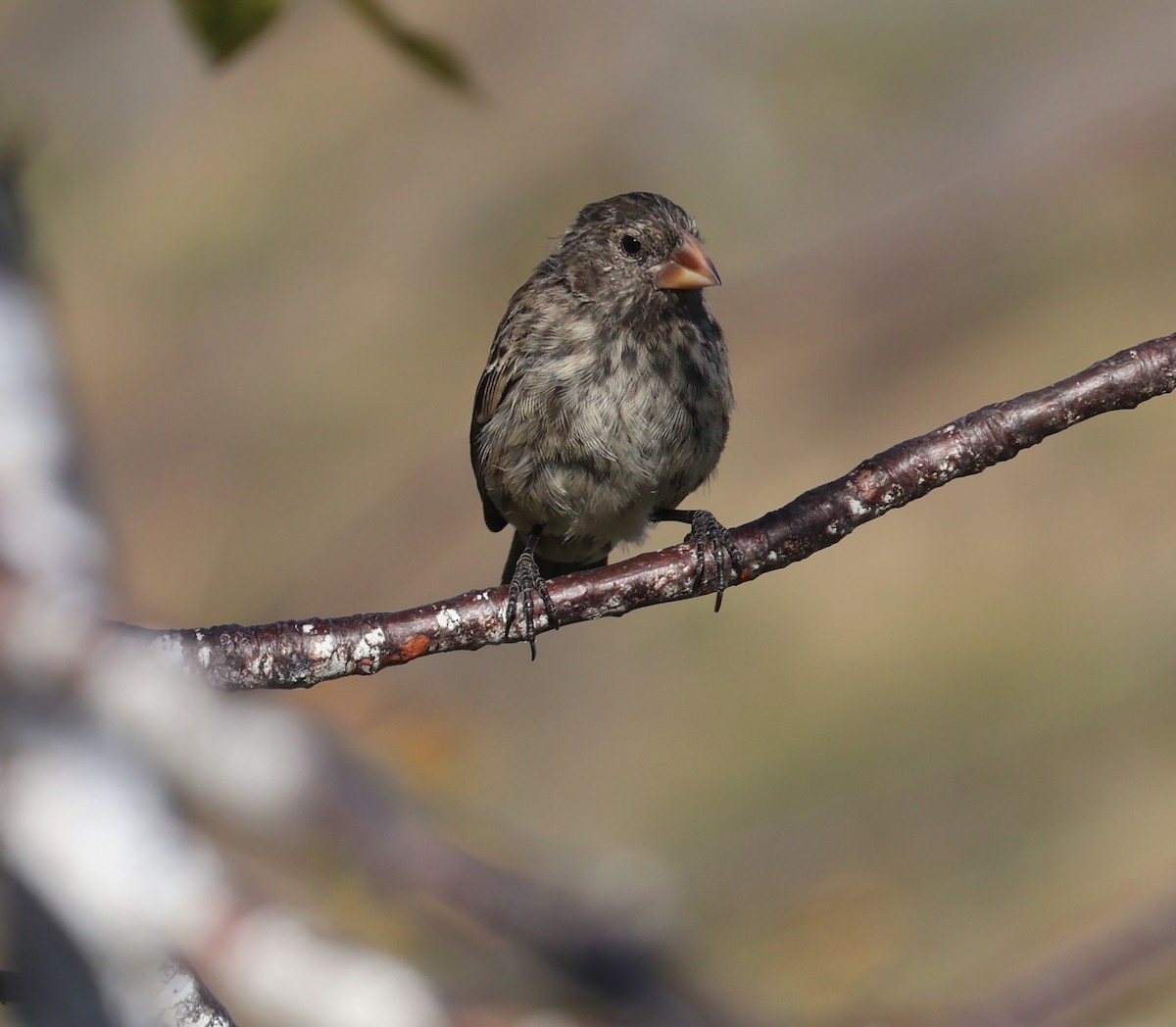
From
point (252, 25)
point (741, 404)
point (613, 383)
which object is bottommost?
point (252, 25)

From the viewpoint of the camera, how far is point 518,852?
6.47 meters

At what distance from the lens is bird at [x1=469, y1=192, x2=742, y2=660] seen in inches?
170

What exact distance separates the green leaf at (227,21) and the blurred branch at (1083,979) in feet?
6.95

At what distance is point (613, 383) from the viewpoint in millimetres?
4328

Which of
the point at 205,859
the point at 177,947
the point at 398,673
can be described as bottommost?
the point at 177,947

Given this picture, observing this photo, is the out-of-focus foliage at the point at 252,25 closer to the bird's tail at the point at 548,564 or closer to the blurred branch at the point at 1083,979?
the blurred branch at the point at 1083,979

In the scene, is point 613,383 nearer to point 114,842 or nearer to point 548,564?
point 548,564

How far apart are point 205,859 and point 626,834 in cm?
702

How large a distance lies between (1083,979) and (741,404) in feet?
29.4

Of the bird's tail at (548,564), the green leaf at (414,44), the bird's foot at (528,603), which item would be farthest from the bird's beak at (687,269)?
the green leaf at (414,44)

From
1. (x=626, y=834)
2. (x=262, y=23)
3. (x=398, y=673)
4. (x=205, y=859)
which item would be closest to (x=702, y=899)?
(x=626, y=834)

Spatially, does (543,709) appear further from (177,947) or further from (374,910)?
(177,947)

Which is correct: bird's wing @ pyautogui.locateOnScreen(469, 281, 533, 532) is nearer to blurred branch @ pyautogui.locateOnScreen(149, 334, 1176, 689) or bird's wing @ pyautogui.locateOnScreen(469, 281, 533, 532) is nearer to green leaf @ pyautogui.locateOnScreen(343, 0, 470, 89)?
blurred branch @ pyautogui.locateOnScreen(149, 334, 1176, 689)

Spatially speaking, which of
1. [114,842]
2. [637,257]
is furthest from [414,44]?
[637,257]
